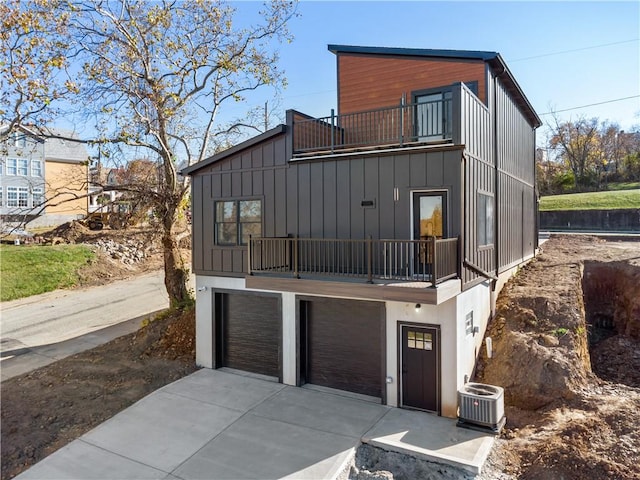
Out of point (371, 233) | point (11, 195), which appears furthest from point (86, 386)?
point (11, 195)

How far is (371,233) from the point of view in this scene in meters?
9.07

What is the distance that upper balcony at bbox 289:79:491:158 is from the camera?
27.1 feet

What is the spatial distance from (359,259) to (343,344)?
205cm

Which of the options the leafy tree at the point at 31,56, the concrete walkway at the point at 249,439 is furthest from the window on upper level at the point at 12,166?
the concrete walkway at the point at 249,439

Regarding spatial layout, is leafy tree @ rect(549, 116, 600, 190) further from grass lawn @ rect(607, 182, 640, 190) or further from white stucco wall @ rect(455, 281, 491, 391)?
white stucco wall @ rect(455, 281, 491, 391)

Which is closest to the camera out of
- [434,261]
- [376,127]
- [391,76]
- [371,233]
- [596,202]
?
[434,261]

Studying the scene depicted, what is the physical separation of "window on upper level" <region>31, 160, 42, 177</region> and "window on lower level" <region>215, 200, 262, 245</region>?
32.9 metres

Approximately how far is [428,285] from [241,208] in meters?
5.65

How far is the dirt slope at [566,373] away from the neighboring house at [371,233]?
82 centimetres

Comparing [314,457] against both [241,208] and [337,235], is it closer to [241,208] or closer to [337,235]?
[337,235]

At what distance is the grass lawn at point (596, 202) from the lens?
32.1 meters

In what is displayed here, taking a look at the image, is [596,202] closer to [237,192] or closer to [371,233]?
[371,233]

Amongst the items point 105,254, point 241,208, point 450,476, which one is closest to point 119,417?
point 241,208

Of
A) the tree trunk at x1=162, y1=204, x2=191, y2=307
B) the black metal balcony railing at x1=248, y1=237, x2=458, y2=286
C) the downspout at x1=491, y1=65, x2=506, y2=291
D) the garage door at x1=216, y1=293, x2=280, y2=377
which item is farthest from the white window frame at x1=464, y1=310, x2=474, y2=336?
the tree trunk at x1=162, y1=204, x2=191, y2=307
